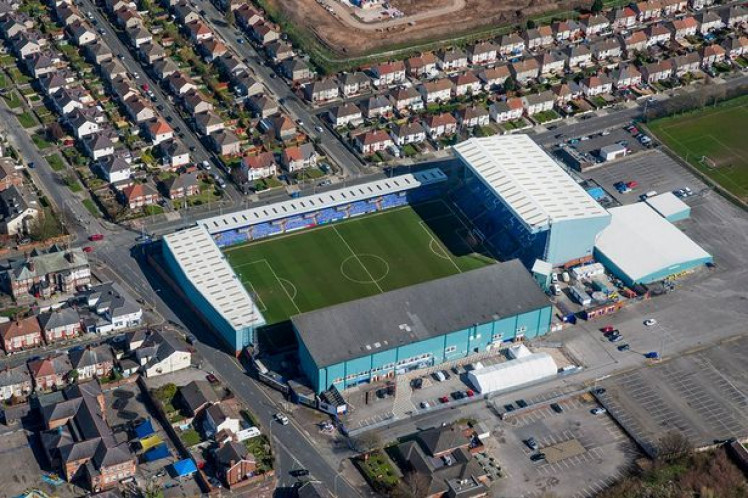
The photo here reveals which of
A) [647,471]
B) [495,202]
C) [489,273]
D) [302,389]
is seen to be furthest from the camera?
[495,202]

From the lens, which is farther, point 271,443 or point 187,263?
point 187,263

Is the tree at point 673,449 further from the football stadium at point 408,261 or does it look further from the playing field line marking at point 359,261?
the playing field line marking at point 359,261

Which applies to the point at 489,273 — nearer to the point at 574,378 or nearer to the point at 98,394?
the point at 574,378

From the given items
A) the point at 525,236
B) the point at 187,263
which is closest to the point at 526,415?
the point at 525,236

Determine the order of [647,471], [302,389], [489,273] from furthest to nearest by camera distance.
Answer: [489,273]
[302,389]
[647,471]

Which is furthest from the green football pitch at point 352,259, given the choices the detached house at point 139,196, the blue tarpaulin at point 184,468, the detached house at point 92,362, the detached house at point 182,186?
the blue tarpaulin at point 184,468

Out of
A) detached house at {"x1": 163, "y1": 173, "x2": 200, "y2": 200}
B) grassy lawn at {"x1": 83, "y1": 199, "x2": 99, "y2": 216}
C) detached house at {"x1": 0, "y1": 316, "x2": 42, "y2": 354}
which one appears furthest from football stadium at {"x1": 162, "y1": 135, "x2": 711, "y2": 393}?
detached house at {"x1": 0, "y1": 316, "x2": 42, "y2": 354}

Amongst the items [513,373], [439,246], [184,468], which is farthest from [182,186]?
[513,373]
